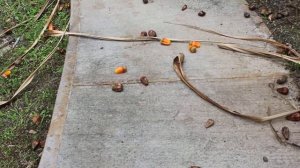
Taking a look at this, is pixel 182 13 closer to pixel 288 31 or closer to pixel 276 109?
pixel 288 31

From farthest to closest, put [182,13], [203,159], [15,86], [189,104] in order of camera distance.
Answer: [182,13]
[15,86]
[189,104]
[203,159]

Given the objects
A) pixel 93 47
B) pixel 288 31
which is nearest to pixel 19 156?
pixel 93 47

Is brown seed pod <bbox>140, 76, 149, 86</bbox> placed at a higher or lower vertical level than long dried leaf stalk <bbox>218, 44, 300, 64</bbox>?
lower

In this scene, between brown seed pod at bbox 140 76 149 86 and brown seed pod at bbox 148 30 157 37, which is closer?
brown seed pod at bbox 140 76 149 86

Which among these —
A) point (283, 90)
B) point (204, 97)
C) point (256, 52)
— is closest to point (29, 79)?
point (204, 97)

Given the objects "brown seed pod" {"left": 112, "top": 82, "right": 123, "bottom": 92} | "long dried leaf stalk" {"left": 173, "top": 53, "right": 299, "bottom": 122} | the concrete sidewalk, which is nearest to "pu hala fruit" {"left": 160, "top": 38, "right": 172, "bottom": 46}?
the concrete sidewalk

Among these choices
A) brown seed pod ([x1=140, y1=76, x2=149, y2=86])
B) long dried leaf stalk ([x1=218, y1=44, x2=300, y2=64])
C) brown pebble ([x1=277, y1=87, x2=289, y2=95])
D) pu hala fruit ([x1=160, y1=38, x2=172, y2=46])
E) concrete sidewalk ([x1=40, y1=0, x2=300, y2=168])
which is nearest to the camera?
concrete sidewalk ([x1=40, y1=0, x2=300, y2=168])

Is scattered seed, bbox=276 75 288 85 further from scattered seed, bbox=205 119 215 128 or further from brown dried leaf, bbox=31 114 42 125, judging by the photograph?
brown dried leaf, bbox=31 114 42 125

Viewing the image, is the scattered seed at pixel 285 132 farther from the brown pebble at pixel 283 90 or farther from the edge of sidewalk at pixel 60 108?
the edge of sidewalk at pixel 60 108
